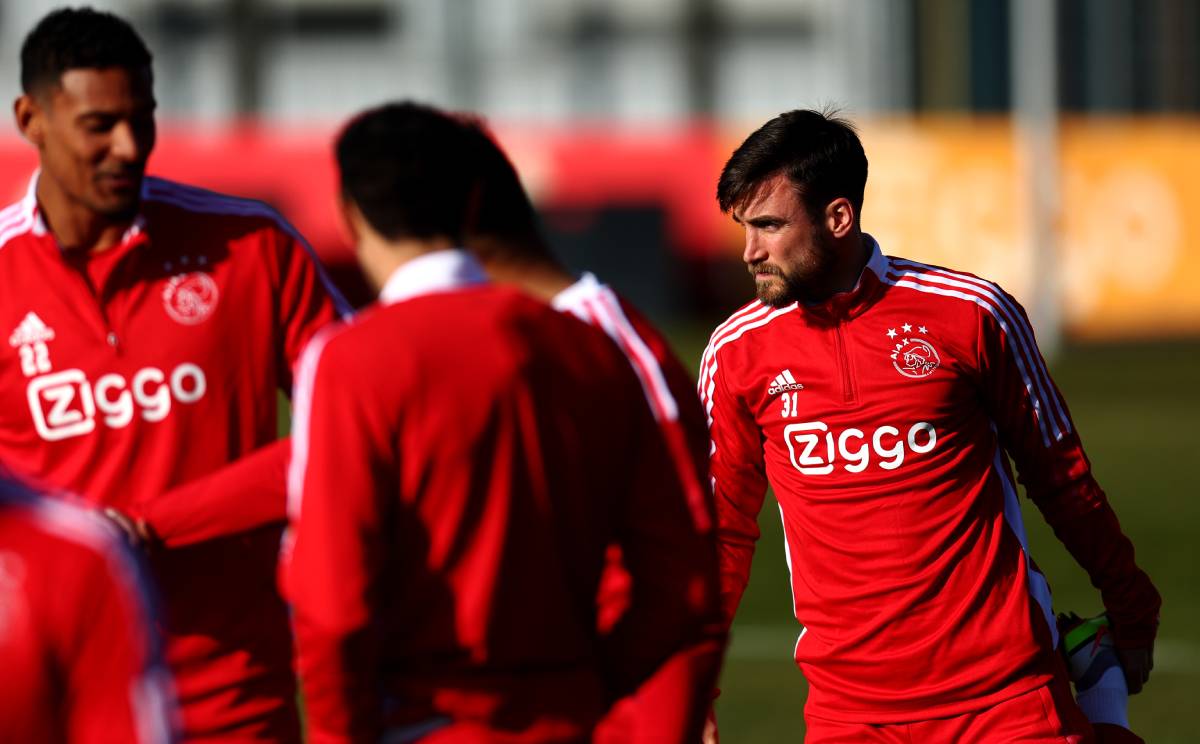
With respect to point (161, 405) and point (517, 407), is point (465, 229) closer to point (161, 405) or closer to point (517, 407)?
point (517, 407)

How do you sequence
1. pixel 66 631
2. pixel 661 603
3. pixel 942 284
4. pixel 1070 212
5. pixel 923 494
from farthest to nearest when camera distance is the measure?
pixel 1070 212 < pixel 942 284 < pixel 923 494 < pixel 661 603 < pixel 66 631

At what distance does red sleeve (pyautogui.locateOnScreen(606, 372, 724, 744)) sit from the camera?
2.70 meters

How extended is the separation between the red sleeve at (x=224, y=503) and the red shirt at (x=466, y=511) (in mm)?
614

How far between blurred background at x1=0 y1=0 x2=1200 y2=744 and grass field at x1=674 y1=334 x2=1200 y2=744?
27 millimetres

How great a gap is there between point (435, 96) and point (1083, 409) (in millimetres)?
19945

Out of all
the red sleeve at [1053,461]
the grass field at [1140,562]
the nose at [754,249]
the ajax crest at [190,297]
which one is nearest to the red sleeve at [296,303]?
the ajax crest at [190,297]

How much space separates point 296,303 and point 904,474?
4.21 feet

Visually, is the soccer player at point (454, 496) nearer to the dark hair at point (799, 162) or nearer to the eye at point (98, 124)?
the eye at point (98, 124)

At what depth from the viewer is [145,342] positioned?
3525mm

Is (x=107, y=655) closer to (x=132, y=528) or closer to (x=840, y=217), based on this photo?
(x=132, y=528)

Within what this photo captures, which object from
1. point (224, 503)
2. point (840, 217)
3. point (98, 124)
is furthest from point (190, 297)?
point (840, 217)

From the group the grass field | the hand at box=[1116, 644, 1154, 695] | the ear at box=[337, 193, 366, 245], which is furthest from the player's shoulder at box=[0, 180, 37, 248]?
the grass field

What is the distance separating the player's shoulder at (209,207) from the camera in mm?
3676

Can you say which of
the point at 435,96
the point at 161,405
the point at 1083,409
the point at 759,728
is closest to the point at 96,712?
the point at 161,405
